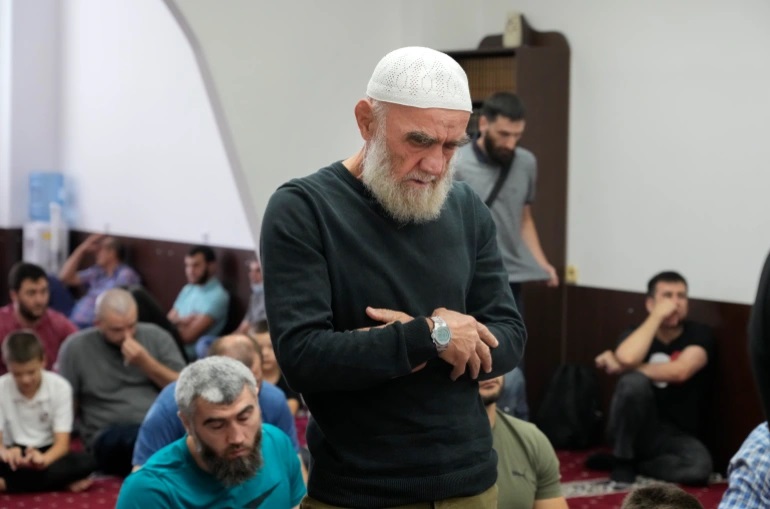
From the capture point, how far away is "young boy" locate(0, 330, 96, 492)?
5566 millimetres

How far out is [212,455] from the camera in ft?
10.7

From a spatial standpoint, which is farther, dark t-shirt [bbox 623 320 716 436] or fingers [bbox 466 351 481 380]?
dark t-shirt [bbox 623 320 716 436]

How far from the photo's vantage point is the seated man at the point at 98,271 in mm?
8984

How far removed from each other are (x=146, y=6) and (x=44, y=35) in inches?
54.0

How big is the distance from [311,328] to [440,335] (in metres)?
0.20

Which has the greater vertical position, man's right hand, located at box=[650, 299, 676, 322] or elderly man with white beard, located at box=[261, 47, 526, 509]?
elderly man with white beard, located at box=[261, 47, 526, 509]

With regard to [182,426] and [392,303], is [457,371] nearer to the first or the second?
[392,303]

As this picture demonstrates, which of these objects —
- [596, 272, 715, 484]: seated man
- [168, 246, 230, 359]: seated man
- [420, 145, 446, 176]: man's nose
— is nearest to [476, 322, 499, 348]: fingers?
[420, 145, 446, 176]: man's nose

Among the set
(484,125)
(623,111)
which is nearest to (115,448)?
(484,125)

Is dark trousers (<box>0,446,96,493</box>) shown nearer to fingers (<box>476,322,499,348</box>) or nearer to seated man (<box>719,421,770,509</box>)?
seated man (<box>719,421,770,509</box>)

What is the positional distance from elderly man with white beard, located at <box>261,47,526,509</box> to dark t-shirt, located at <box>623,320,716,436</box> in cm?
389

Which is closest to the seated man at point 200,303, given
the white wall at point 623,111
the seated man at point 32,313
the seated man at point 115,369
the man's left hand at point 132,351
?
the seated man at point 32,313

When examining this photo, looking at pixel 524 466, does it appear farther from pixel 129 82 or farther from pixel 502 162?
pixel 129 82

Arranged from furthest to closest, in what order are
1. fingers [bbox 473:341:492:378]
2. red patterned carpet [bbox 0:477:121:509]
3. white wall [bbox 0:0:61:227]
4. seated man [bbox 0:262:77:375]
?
white wall [bbox 0:0:61:227] → seated man [bbox 0:262:77:375] → red patterned carpet [bbox 0:477:121:509] → fingers [bbox 473:341:492:378]
